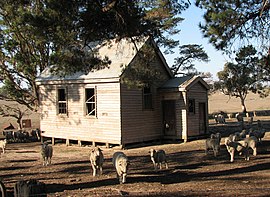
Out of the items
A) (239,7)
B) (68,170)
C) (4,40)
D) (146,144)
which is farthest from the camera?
(4,40)

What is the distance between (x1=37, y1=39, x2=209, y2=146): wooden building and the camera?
21.1 m

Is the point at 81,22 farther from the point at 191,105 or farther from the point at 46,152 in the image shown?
the point at 191,105

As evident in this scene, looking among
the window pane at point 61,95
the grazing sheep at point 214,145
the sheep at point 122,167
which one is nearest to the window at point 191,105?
the grazing sheep at point 214,145

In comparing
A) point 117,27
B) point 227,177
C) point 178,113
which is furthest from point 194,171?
point 178,113

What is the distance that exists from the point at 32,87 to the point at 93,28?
1824 centimetres

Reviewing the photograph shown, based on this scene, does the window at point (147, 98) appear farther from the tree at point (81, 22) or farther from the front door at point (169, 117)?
the tree at point (81, 22)

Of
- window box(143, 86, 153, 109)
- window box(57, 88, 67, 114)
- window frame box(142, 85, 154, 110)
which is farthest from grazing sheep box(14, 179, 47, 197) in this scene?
window box(57, 88, 67, 114)

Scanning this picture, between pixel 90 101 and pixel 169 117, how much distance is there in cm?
494

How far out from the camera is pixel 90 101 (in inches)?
919

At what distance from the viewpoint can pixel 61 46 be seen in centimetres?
1366

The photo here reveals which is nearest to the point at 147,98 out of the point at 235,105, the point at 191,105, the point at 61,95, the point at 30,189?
the point at 191,105

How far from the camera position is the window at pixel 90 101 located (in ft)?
74.5

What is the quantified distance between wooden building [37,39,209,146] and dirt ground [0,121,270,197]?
229 cm

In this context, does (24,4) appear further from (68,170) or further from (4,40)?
(4,40)
